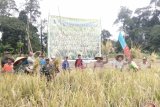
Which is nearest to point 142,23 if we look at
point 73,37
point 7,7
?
point 7,7

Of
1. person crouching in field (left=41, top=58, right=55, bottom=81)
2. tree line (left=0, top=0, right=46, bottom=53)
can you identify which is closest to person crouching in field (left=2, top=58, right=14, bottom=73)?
person crouching in field (left=41, top=58, right=55, bottom=81)

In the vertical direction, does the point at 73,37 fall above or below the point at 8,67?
above

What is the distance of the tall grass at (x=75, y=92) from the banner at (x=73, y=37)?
5.60 metres

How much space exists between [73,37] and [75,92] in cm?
864

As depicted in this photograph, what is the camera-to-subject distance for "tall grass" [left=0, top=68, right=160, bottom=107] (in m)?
5.12

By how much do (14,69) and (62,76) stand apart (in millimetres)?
1618

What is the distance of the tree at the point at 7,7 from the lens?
4328 centimetres

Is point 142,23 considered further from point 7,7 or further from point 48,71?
point 48,71

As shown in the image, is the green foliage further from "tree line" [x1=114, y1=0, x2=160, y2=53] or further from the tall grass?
the tall grass

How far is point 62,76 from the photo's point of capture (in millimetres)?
7680

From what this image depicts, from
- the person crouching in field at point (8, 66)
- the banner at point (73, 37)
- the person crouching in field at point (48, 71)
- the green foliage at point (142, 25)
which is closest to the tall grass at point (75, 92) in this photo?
the person crouching in field at point (48, 71)

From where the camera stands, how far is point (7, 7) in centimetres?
4366

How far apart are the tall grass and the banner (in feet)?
18.4

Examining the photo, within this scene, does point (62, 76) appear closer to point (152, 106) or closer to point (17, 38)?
point (152, 106)
